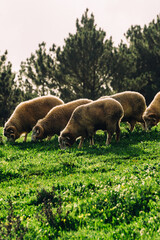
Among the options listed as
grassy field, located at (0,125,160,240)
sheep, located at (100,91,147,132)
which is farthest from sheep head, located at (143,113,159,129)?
grassy field, located at (0,125,160,240)

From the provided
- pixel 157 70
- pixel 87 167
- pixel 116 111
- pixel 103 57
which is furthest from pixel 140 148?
pixel 157 70

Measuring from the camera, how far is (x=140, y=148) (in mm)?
11906

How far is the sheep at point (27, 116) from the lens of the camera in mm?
17094

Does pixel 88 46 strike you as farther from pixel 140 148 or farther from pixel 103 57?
pixel 140 148

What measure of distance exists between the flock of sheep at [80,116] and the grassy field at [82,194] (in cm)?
124

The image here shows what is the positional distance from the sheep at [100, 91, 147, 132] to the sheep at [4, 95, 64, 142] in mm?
3994

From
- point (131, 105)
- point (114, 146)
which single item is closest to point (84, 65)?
point (131, 105)

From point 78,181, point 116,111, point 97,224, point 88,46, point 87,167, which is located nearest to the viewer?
point 97,224

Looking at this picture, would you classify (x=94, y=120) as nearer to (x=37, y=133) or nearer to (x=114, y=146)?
(x=114, y=146)

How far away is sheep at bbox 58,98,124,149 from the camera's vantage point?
43.4ft

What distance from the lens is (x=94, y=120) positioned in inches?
527

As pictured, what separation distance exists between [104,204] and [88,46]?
26.6 meters

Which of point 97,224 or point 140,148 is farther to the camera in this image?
point 140,148

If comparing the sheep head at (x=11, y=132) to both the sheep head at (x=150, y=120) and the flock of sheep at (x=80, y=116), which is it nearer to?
the flock of sheep at (x=80, y=116)
